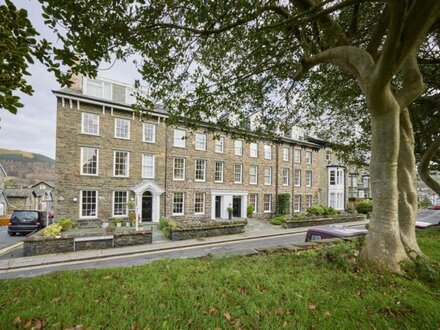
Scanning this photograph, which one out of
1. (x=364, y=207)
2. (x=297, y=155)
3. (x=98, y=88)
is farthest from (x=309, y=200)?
(x=98, y=88)

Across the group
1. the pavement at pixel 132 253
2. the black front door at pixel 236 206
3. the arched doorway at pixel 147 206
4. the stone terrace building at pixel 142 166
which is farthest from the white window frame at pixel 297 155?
the arched doorway at pixel 147 206

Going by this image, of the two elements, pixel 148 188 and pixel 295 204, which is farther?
pixel 295 204

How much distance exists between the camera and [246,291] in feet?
11.5

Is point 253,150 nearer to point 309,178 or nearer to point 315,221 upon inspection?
point 315,221

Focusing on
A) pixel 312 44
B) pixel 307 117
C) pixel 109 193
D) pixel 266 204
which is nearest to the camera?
pixel 312 44

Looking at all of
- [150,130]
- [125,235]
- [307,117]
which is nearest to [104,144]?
[150,130]

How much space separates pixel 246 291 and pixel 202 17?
14.9 feet

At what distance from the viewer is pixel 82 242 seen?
40.3 feet

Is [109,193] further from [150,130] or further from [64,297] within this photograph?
[64,297]

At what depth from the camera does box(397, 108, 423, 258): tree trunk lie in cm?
501

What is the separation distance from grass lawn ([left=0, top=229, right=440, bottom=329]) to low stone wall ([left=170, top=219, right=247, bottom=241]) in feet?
35.6

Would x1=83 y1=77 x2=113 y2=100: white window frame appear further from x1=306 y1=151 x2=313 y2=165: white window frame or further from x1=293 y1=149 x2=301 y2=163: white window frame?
x1=306 y1=151 x2=313 y2=165: white window frame

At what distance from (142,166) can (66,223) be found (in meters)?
7.17

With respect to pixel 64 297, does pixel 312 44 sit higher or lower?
higher
